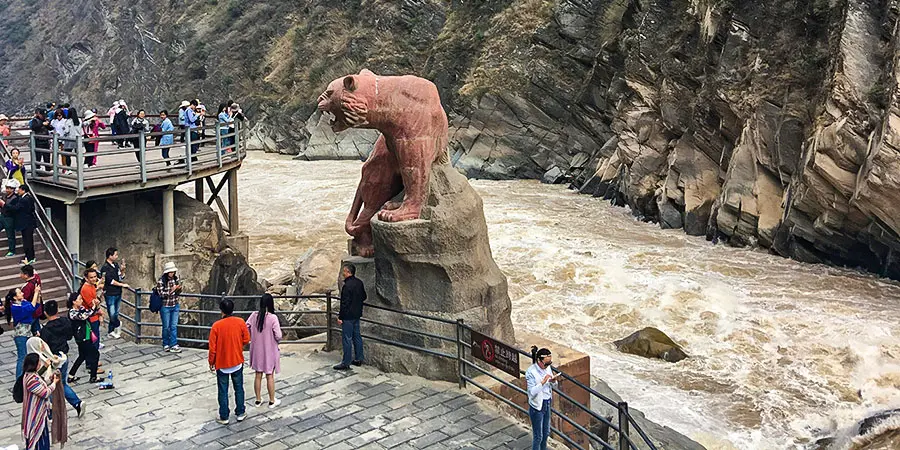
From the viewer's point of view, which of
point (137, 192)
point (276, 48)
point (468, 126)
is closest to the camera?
point (137, 192)

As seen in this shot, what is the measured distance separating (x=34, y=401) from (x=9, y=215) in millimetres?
6581

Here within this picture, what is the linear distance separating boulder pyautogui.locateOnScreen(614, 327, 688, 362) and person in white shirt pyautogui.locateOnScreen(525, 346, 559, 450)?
768 centimetres

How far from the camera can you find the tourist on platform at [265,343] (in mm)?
8766

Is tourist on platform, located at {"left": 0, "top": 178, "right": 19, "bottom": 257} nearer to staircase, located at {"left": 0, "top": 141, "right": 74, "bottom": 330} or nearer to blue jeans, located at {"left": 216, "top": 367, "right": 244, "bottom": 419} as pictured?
staircase, located at {"left": 0, "top": 141, "right": 74, "bottom": 330}

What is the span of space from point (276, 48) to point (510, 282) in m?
42.3

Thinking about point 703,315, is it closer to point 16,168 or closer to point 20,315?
point 20,315

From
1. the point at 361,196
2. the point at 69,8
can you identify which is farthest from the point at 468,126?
the point at 69,8

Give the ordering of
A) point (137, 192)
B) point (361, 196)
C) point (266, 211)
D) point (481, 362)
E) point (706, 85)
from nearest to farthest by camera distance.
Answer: point (481, 362) < point (361, 196) < point (137, 192) < point (706, 85) < point (266, 211)

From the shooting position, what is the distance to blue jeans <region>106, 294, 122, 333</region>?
1135 cm

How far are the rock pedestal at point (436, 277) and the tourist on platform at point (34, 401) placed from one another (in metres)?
3.73

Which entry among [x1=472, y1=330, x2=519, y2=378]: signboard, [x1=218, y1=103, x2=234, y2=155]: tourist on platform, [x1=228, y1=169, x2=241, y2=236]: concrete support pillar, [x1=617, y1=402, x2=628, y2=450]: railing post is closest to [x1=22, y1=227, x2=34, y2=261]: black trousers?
[x1=218, y1=103, x2=234, y2=155]: tourist on platform

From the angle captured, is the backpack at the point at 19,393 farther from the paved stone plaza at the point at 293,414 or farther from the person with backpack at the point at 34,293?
the person with backpack at the point at 34,293

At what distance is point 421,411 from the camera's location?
8766 millimetres

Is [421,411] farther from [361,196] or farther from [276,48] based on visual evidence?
[276,48]
